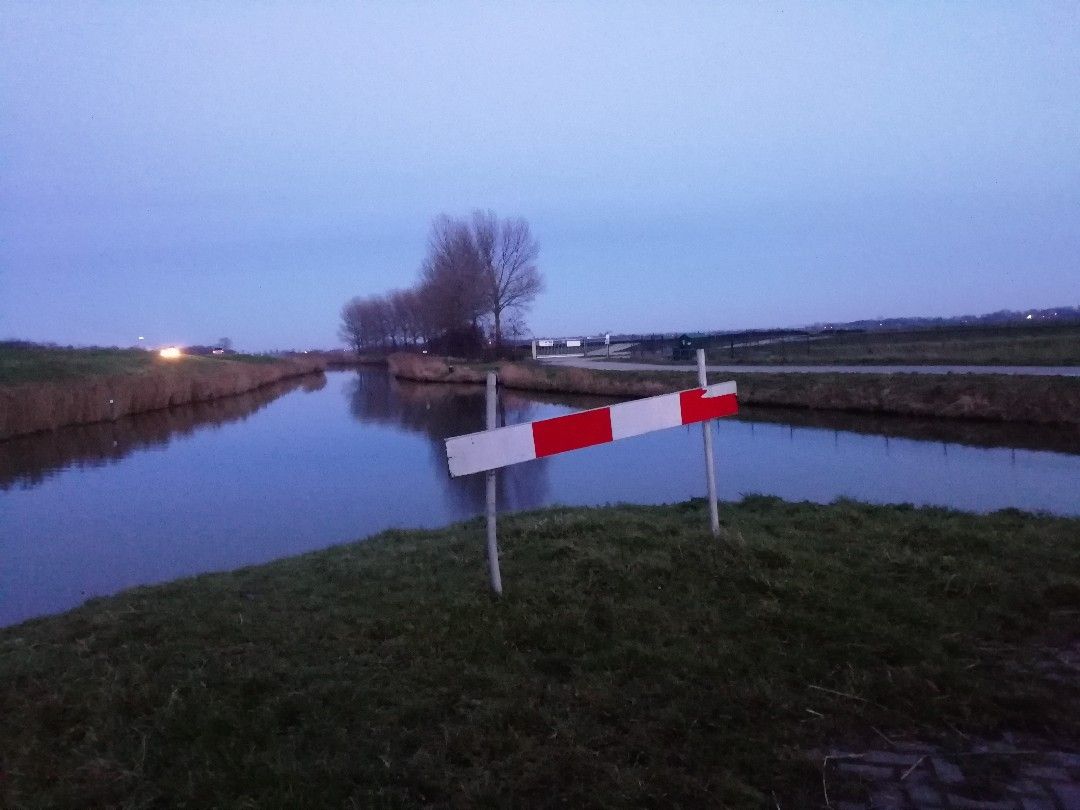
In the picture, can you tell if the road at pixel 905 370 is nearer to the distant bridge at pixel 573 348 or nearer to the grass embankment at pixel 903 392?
the grass embankment at pixel 903 392

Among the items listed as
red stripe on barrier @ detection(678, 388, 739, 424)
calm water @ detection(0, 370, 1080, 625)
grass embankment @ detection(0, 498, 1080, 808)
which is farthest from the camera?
calm water @ detection(0, 370, 1080, 625)

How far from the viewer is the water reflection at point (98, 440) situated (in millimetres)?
18062

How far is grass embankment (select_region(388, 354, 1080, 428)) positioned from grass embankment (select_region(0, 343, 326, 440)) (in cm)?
1398

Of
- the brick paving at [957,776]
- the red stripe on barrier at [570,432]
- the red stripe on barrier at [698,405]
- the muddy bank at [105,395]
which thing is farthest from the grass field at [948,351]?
the brick paving at [957,776]

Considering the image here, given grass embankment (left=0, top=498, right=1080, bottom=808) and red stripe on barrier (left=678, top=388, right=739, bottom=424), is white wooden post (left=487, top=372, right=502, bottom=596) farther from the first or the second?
red stripe on barrier (left=678, top=388, right=739, bottom=424)

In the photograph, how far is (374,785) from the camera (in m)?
2.87

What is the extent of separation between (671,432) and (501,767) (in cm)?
1492

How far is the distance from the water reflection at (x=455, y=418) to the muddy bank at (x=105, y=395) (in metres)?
6.56

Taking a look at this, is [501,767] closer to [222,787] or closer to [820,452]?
[222,787]

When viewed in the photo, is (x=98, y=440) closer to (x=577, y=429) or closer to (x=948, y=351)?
(x=577, y=429)

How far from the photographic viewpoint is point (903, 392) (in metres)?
20.2

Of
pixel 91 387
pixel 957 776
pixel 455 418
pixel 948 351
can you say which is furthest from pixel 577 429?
pixel 948 351

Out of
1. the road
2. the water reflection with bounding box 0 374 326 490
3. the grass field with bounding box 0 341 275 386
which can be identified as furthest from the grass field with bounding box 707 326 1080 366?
the grass field with bounding box 0 341 275 386

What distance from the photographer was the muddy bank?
23984 millimetres
